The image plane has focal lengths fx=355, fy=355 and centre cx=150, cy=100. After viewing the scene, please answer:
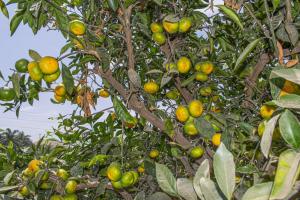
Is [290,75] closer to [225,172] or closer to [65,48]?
[225,172]

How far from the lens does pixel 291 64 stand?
960 mm

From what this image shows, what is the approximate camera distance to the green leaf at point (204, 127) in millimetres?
1500

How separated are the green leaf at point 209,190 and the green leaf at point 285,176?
14 cm

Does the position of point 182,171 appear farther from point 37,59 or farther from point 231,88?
point 37,59

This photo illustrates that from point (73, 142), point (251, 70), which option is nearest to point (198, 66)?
point (251, 70)

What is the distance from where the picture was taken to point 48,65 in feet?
4.57

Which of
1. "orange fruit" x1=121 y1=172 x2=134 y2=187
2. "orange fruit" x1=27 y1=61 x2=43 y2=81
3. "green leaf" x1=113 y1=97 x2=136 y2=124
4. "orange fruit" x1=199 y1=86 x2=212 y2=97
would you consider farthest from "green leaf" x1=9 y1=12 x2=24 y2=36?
"orange fruit" x1=199 y1=86 x2=212 y2=97

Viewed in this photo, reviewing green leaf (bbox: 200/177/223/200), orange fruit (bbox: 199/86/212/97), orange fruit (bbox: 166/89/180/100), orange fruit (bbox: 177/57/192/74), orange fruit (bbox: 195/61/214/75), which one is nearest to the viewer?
green leaf (bbox: 200/177/223/200)

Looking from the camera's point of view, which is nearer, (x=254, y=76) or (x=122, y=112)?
(x=122, y=112)

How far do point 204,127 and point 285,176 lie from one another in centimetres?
109

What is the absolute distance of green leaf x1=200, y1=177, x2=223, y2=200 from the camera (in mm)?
574

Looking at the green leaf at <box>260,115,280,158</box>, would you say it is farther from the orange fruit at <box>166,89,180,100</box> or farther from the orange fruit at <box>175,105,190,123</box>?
the orange fruit at <box>166,89,180,100</box>

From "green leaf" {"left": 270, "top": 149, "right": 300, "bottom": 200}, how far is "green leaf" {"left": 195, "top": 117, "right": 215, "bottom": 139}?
3.37ft

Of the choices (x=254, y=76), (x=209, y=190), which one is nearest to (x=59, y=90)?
(x=254, y=76)
